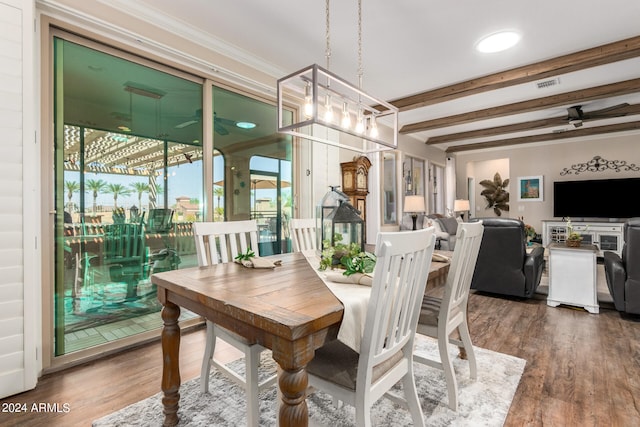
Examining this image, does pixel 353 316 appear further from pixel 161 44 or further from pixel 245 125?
pixel 245 125

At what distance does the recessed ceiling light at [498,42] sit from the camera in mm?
2918

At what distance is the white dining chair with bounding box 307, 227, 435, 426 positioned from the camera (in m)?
1.10

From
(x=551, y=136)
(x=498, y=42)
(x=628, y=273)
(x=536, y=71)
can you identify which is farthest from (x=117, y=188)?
(x=551, y=136)

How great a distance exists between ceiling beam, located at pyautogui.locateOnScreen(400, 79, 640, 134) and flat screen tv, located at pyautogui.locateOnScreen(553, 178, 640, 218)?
3284 millimetres

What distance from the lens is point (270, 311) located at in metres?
1.08

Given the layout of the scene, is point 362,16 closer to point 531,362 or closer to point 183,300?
point 183,300

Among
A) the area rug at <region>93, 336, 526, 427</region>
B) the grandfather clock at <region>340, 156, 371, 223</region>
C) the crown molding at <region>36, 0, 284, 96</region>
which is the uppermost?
the crown molding at <region>36, 0, 284, 96</region>

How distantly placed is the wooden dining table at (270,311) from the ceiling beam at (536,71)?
2.95m

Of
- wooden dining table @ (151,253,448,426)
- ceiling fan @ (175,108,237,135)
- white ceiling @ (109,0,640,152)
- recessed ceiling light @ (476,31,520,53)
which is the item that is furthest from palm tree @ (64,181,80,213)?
recessed ceiling light @ (476,31,520,53)

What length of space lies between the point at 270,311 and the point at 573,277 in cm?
370

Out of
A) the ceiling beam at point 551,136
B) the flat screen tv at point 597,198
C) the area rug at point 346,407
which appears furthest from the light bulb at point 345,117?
the flat screen tv at point 597,198

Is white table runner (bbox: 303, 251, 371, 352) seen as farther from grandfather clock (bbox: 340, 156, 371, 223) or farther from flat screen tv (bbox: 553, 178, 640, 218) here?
flat screen tv (bbox: 553, 178, 640, 218)

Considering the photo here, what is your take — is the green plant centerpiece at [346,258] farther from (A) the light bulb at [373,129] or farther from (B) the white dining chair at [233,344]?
(A) the light bulb at [373,129]

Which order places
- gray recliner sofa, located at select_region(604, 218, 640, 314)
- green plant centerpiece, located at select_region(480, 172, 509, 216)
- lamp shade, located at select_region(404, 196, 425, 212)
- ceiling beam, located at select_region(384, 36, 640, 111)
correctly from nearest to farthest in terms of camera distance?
1. gray recliner sofa, located at select_region(604, 218, 640, 314)
2. ceiling beam, located at select_region(384, 36, 640, 111)
3. lamp shade, located at select_region(404, 196, 425, 212)
4. green plant centerpiece, located at select_region(480, 172, 509, 216)
